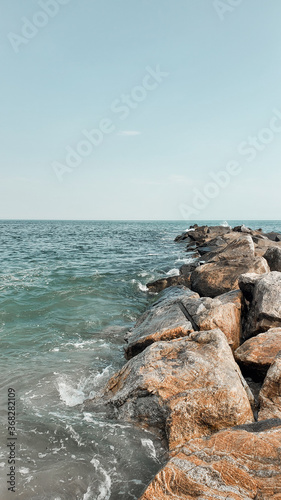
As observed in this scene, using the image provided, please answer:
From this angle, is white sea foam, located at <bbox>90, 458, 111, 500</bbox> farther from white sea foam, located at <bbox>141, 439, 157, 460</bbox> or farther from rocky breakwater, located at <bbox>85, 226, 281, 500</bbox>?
rocky breakwater, located at <bbox>85, 226, 281, 500</bbox>

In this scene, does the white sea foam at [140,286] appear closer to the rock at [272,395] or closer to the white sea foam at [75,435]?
the white sea foam at [75,435]

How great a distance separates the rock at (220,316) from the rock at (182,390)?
1026 millimetres

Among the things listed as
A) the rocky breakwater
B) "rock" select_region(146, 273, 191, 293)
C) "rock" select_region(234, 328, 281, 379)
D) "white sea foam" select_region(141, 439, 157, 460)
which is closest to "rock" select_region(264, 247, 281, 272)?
"rock" select_region(146, 273, 191, 293)

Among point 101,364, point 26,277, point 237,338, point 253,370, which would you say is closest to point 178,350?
point 253,370

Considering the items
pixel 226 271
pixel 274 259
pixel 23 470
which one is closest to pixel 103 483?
pixel 23 470

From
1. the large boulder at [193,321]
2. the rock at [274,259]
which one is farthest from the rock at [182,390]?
the rock at [274,259]

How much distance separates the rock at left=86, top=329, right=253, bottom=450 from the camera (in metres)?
4.65

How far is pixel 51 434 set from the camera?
17.1 feet

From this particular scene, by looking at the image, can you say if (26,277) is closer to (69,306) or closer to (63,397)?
(69,306)

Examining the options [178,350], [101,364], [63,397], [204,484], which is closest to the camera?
[204,484]

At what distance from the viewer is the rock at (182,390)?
15.3ft

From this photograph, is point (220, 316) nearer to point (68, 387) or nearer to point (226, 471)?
point (68, 387)

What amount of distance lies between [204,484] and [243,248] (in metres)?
11.0

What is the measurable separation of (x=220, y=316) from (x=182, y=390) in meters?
2.67
